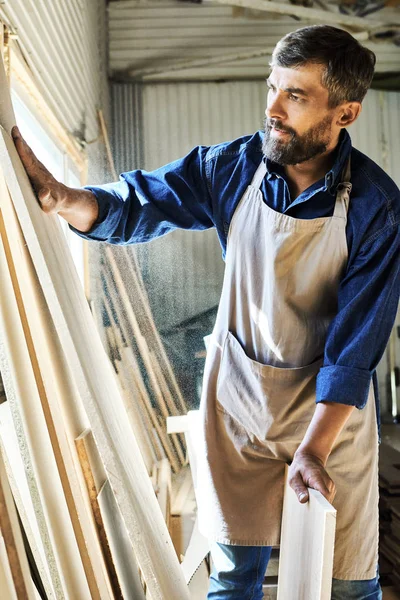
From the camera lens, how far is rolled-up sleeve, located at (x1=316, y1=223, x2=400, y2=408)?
147 cm

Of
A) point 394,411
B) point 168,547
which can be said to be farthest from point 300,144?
point 394,411

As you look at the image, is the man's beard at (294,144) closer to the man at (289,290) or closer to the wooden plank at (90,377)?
the man at (289,290)

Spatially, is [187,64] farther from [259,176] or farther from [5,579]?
[5,579]

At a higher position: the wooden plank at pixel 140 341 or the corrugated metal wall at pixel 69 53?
the corrugated metal wall at pixel 69 53

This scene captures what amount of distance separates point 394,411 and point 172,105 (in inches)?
154

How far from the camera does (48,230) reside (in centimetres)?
127

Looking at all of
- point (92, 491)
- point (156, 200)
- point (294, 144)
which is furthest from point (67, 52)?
point (92, 491)

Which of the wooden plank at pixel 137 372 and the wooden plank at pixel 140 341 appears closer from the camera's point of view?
the wooden plank at pixel 137 372

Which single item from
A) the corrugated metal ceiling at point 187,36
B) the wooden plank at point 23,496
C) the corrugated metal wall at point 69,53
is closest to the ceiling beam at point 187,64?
the corrugated metal ceiling at point 187,36

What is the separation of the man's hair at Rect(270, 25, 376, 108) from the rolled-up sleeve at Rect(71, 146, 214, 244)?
0.31 metres

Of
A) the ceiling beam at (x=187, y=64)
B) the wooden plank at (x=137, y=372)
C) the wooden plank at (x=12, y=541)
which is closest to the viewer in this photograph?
the wooden plank at (x=12, y=541)

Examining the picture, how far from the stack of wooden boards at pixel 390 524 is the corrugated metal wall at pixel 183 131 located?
2.88 metres

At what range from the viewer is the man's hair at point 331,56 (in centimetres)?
152

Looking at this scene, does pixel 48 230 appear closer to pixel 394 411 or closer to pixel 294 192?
pixel 294 192
